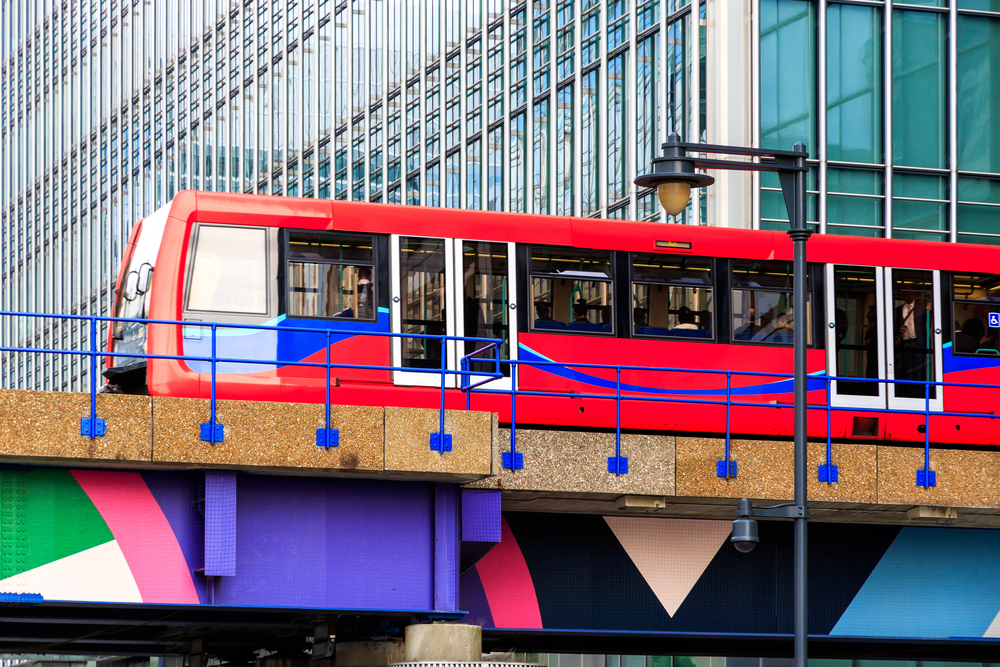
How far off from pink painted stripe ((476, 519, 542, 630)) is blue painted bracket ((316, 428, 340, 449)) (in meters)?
2.61

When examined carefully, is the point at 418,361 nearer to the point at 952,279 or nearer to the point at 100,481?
the point at 100,481

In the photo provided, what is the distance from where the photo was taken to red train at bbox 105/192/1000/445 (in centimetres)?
1839

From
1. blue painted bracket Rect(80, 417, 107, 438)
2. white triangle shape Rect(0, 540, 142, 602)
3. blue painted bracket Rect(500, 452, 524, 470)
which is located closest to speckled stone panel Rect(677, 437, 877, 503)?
blue painted bracket Rect(500, 452, 524, 470)

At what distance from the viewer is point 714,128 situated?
1191 inches

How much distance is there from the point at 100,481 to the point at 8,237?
202ft

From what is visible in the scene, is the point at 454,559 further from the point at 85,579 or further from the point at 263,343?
the point at 263,343

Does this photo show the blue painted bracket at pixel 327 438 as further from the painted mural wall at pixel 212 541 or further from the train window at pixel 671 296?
the train window at pixel 671 296

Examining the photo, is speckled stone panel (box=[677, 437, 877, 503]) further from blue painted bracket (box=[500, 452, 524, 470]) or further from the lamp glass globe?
the lamp glass globe

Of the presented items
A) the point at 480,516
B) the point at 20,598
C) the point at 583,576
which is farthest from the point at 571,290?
the point at 20,598

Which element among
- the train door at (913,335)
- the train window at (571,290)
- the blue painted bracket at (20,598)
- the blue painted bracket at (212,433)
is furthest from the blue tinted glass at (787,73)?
the blue painted bracket at (20,598)

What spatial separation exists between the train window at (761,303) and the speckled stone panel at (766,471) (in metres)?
3.81

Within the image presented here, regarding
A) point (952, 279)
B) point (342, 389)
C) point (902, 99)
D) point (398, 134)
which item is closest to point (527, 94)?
point (398, 134)

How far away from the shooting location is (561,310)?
19.8 metres

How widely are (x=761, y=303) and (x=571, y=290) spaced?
279 cm
